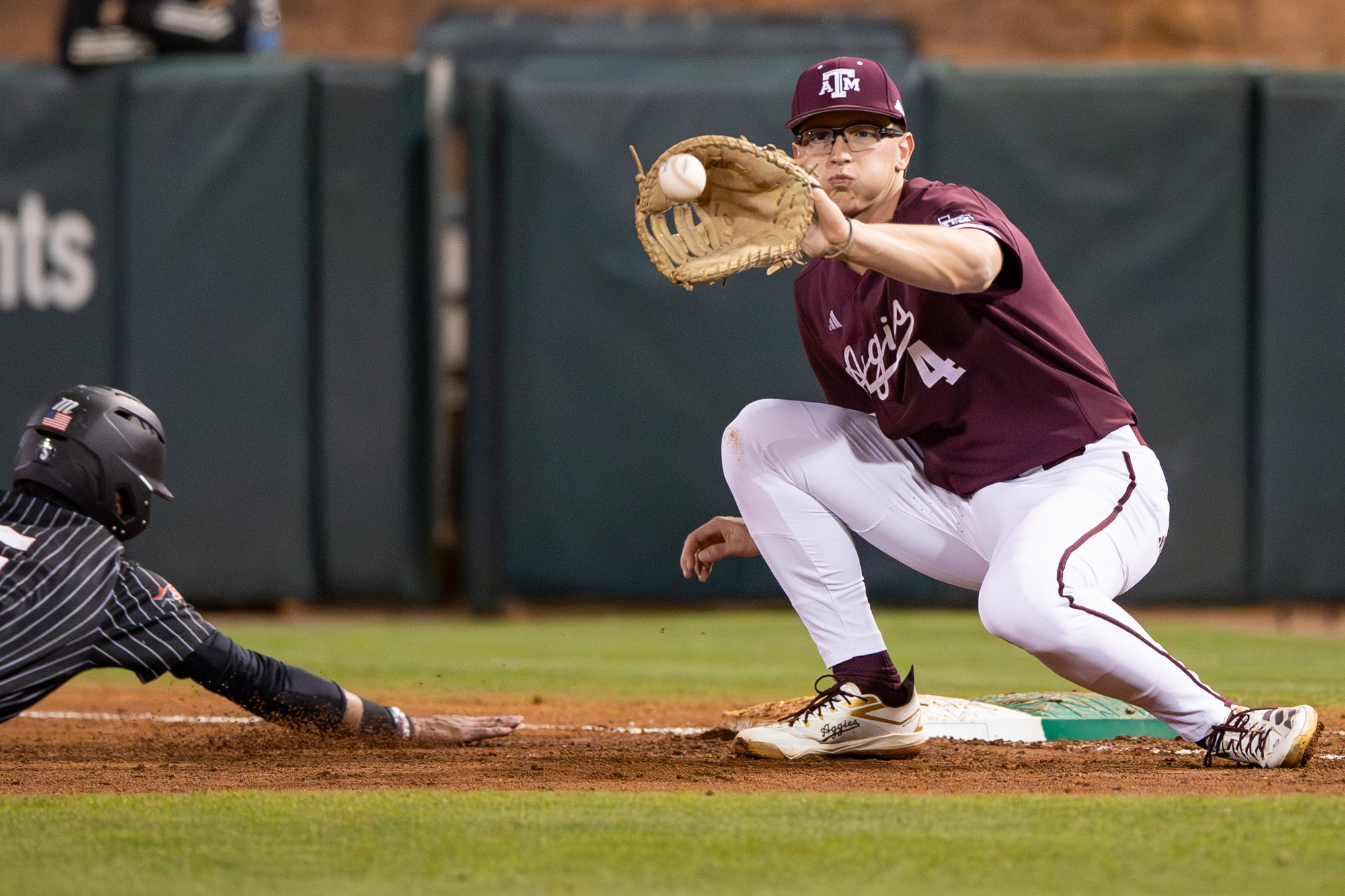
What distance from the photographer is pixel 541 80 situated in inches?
285

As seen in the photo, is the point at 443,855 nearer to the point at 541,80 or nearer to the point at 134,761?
the point at 134,761

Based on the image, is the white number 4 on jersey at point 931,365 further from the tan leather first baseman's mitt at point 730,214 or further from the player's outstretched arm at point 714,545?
the player's outstretched arm at point 714,545

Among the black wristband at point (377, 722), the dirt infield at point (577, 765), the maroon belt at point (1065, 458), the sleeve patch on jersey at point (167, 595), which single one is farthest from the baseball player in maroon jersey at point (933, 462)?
the sleeve patch on jersey at point (167, 595)

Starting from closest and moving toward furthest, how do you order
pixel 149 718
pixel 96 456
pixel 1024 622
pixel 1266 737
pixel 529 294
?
pixel 1024 622
pixel 1266 737
pixel 96 456
pixel 149 718
pixel 529 294

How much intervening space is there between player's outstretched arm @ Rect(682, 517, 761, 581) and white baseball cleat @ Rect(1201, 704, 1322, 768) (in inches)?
42.3

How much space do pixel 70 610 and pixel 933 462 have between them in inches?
70.3

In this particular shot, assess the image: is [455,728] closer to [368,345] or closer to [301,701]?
[301,701]

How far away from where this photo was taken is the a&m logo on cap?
10.1 feet

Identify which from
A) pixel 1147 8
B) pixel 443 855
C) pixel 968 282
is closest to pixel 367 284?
pixel 968 282

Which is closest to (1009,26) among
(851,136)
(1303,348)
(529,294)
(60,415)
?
(1303,348)

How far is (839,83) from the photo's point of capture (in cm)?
308

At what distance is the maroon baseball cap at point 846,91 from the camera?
121 inches

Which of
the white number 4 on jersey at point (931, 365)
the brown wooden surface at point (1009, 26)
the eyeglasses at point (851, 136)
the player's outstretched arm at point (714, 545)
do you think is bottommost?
the player's outstretched arm at point (714, 545)

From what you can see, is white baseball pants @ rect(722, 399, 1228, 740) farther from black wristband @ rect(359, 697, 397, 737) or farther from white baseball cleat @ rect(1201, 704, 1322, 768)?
black wristband @ rect(359, 697, 397, 737)
